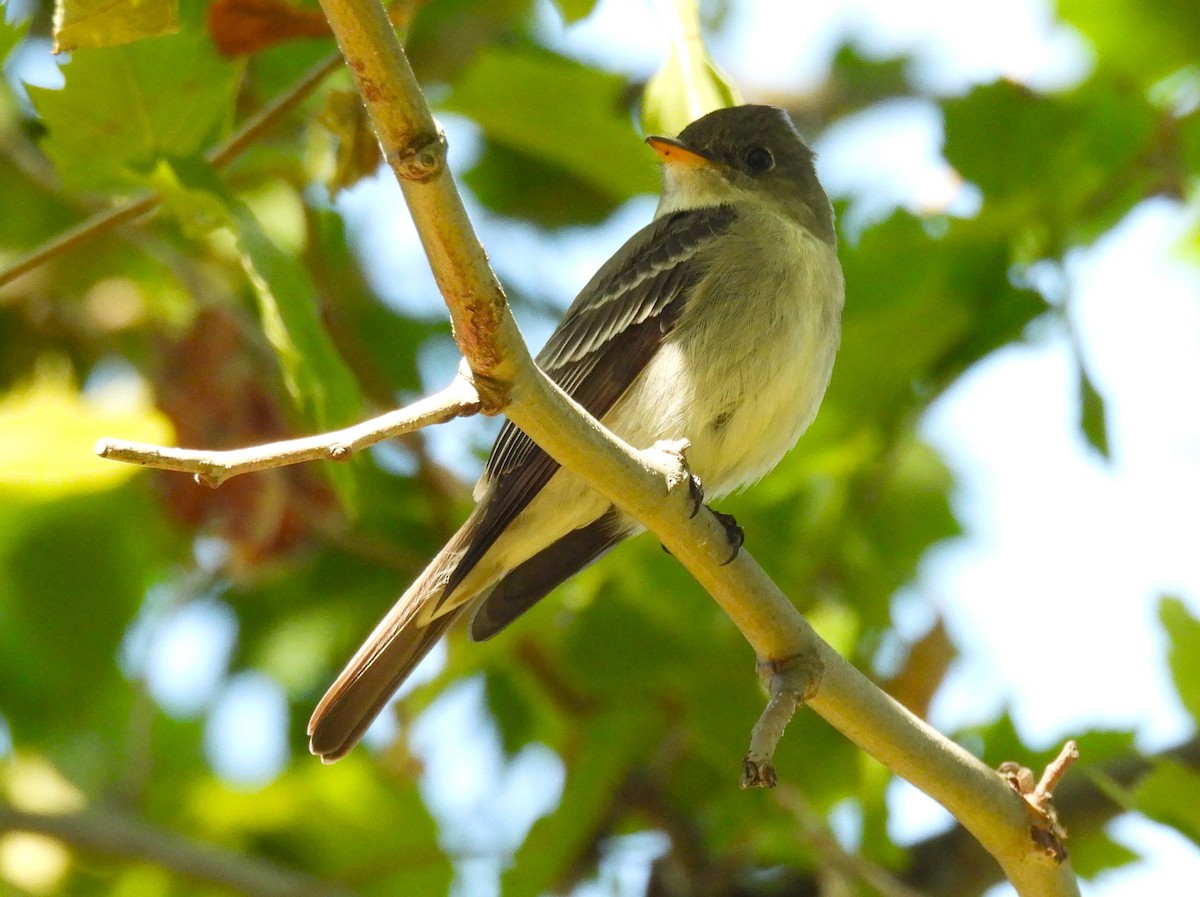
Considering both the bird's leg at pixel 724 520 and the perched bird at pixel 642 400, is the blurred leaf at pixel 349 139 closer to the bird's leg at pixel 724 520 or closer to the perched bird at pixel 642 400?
the perched bird at pixel 642 400

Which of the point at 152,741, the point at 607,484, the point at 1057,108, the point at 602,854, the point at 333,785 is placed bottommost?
the point at 607,484

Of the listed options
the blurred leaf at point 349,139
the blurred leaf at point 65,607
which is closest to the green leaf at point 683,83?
the blurred leaf at point 349,139

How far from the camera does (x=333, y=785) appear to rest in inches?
162

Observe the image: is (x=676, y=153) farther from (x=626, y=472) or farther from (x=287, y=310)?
(x=626, y=472)

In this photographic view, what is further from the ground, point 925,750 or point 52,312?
point 52,312

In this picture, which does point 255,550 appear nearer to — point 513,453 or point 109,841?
point 109,841

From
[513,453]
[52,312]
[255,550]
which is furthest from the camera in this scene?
[52,312]

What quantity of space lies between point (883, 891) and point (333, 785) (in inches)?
59.8

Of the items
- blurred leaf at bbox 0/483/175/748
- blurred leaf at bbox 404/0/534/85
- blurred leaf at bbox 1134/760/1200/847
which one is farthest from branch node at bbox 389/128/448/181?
blurred leaf at bbox 404/0/534/85

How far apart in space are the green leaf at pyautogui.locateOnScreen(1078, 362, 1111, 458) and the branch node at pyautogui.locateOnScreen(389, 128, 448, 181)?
1.80m

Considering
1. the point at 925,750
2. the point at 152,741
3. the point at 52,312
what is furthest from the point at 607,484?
the point at 52,312

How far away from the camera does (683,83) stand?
283 centimetres

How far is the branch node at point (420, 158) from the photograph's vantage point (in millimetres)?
1858

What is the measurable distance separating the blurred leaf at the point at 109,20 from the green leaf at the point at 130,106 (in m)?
0.57
